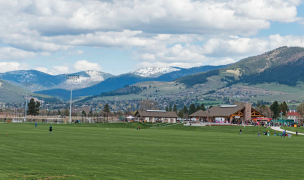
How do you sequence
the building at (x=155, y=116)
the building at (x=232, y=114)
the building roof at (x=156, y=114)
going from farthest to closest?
the building roof at (x=156, y=114) < the building at (x=155, y=116) < the building at (x=232, y=114)

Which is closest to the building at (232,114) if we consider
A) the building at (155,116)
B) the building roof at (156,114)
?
the building at (155,116)

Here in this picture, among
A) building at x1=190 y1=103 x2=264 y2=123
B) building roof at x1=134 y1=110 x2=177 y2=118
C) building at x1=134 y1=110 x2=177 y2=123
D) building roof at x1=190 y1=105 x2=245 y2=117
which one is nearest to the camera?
building at x1=190 y1=103 x2=264 y2=123

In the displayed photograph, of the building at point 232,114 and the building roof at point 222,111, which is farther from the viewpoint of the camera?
the building roof at point 222,111

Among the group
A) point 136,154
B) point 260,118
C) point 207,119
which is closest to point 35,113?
point 207,119

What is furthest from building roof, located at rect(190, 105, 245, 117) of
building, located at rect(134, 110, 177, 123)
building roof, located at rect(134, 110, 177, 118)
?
building roof, located at rect(134, 110, 177, 118)

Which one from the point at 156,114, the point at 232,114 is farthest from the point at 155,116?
the point at 232,114

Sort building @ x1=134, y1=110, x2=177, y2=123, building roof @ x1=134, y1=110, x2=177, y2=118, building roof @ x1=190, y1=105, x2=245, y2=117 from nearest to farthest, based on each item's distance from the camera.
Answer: building roof @ x1=190, y1=105, x2=245, y2=117, building @ x1=134, y1=110, x2=177, y2=123, building roof @ x1=134, y1=110, x2=177, y2=118

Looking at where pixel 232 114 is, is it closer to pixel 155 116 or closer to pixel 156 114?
pixel 155 116

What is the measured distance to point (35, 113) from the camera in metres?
180

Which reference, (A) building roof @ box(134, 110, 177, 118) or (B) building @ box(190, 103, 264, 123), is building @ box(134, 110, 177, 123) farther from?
(B) building @ box(190, 103, 264, 123)

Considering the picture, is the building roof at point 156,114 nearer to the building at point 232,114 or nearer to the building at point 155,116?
the building at point 155,116

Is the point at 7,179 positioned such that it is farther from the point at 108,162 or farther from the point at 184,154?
the point at 184,154

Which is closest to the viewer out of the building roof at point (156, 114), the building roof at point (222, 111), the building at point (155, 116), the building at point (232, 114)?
the building at point (232, 114)

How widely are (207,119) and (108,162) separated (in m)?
128
